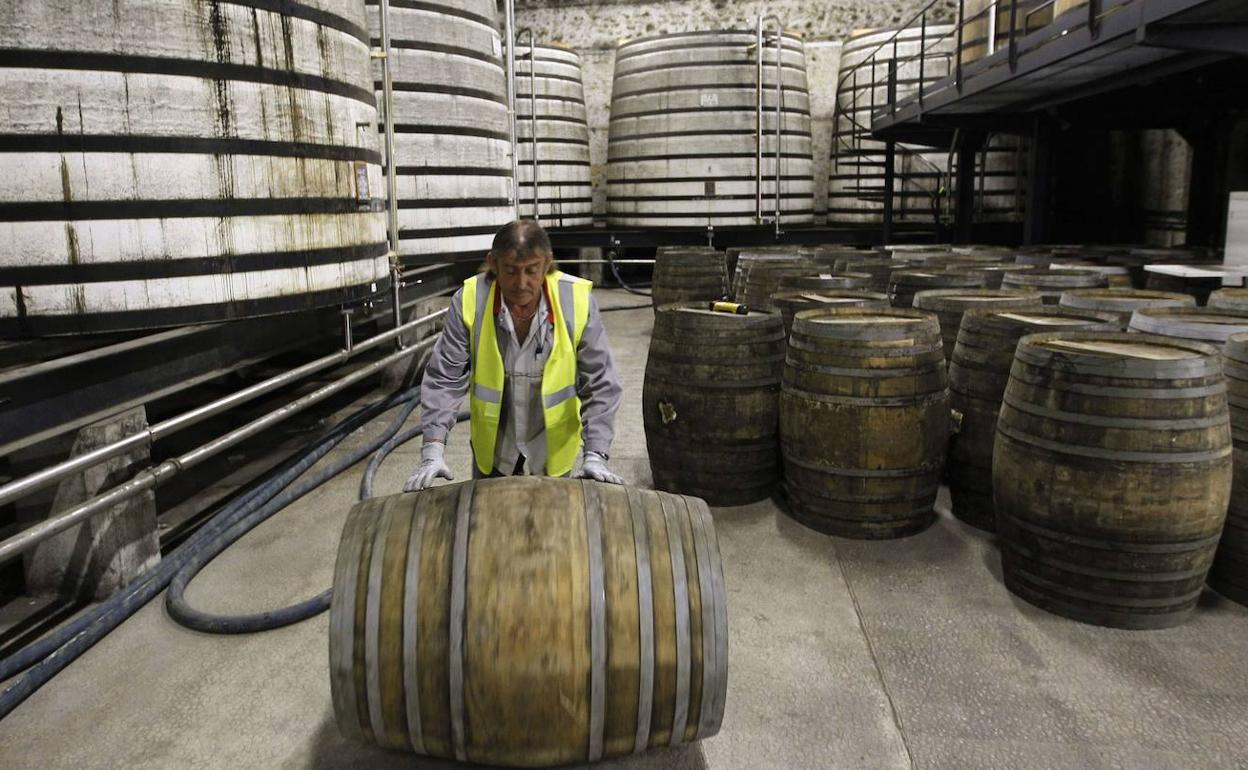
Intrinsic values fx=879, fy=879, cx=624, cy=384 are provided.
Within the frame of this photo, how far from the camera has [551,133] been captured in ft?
41.3

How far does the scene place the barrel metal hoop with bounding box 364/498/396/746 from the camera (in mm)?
1888

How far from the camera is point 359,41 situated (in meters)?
4.29

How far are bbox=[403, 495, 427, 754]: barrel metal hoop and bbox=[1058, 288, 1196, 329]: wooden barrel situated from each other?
334cm

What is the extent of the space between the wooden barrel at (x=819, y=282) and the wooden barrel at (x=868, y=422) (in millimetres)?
1553

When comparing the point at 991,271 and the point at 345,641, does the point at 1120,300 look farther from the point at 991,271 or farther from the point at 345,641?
the point at 345,641

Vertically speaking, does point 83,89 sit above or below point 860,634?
above

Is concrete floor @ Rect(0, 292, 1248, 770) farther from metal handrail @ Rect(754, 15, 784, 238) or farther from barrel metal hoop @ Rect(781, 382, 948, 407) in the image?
metal handrail @ Rect(754, 15, 784, 238)

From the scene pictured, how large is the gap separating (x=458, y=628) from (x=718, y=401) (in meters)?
2.32

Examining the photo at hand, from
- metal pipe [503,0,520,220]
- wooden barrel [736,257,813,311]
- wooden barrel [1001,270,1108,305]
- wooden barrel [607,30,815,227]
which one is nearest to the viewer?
wooden barrel [1001,270,1108,305]

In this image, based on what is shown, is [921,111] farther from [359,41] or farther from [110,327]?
[110,327]

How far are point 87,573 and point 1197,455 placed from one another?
383 centimetres

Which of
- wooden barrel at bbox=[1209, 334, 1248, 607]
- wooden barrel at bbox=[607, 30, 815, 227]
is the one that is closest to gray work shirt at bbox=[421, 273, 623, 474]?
wooden barrel at bbox=[1209, 334, 1248, 607]

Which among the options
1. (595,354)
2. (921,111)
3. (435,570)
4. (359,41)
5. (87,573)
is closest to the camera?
(435,570)

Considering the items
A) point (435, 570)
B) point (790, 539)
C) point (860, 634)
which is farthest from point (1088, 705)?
point (435, 570)
